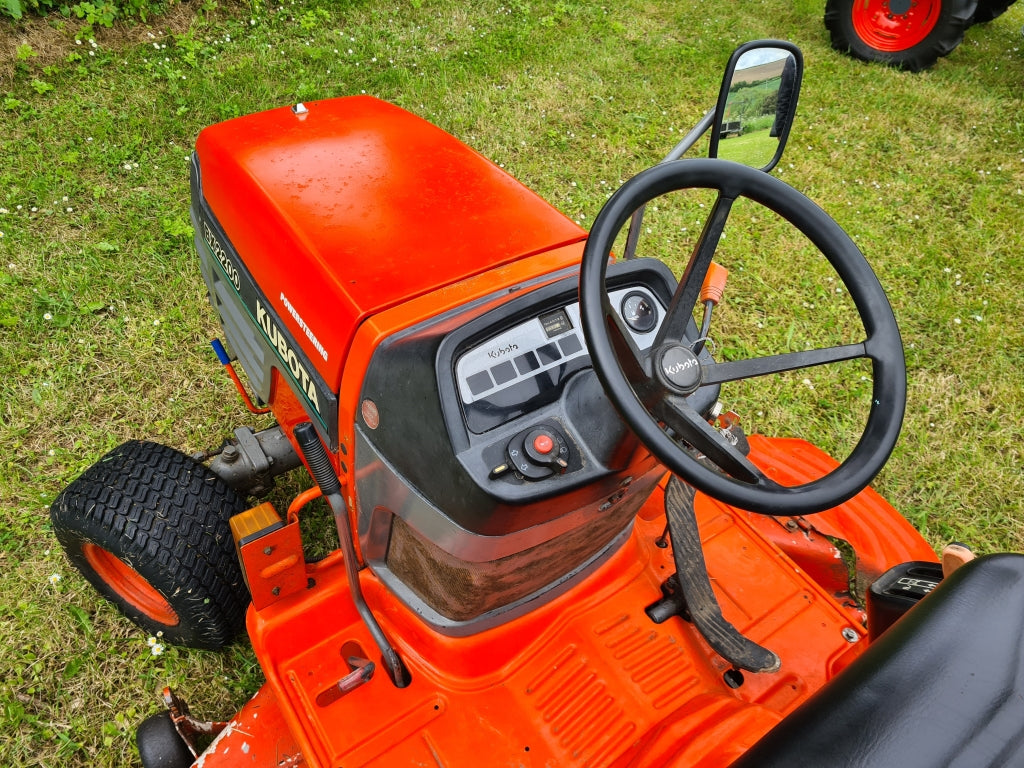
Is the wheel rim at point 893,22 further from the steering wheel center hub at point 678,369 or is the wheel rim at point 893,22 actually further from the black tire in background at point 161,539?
the black tire in background at point 161,539

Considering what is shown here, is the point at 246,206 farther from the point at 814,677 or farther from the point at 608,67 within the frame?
the point at 608,67

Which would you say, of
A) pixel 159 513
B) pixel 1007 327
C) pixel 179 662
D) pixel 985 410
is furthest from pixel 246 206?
pixel 1007 327

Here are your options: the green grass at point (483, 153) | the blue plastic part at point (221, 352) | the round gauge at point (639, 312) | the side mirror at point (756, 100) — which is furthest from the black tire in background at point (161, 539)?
the side mirror at point (756, 100)

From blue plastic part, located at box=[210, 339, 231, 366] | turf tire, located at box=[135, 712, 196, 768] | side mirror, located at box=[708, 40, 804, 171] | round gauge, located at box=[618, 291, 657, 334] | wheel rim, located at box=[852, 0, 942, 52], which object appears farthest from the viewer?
wheel rim, located at box=[852, 0, 942, 52]

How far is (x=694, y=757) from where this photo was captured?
1.45 metres

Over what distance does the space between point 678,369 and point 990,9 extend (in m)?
7.06

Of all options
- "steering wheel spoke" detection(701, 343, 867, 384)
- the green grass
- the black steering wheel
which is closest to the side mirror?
the black steering wheel

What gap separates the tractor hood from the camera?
60.4 inches

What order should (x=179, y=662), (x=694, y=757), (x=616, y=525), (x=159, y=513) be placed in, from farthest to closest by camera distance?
(x=179, y=662) < (x=159, y=513) < (x=616, y=525) < (x=694, y=757)

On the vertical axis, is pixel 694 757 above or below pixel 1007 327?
above

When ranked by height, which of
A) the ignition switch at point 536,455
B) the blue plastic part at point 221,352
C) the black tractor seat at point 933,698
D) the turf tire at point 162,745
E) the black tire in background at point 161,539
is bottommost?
the turf tire at point 162,745

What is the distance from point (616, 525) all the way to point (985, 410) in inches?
95.2

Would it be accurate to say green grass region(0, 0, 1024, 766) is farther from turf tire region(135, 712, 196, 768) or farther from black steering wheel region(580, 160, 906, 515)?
black steering wheel region(580, 160, 906, 515)

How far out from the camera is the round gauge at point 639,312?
1.38 m
